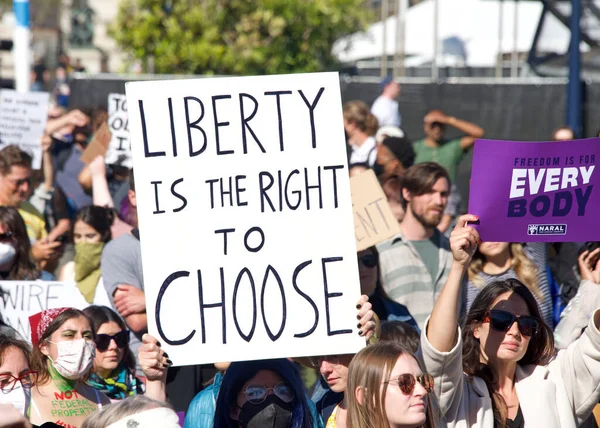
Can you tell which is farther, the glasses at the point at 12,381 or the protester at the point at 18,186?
the protester at the point at 18,186

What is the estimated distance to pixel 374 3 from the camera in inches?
1469

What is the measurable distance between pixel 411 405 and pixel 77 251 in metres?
3.45

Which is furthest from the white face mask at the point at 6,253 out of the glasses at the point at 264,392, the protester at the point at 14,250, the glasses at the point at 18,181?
the glasses at the point at 264,392

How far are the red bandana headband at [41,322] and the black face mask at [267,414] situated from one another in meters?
0.95

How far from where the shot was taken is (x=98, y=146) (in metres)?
8.22

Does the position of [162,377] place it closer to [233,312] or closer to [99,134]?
[233,312]

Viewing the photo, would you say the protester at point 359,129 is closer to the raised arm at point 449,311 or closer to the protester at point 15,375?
the protester at point 15,375

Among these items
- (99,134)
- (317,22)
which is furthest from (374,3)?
(99,134)

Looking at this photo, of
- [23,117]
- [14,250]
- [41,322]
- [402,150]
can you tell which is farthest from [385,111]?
[41,322]

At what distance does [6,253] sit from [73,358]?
5.72ft

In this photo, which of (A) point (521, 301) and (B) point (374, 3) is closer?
(A) point (521, 301)

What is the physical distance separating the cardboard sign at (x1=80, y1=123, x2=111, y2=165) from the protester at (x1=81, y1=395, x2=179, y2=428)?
5.19m

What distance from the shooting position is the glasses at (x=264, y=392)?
3758mm

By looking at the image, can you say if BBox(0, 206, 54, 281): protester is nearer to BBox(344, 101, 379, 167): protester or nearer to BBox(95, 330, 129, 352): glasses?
BBox(95, 330, 129, 352): glasses
